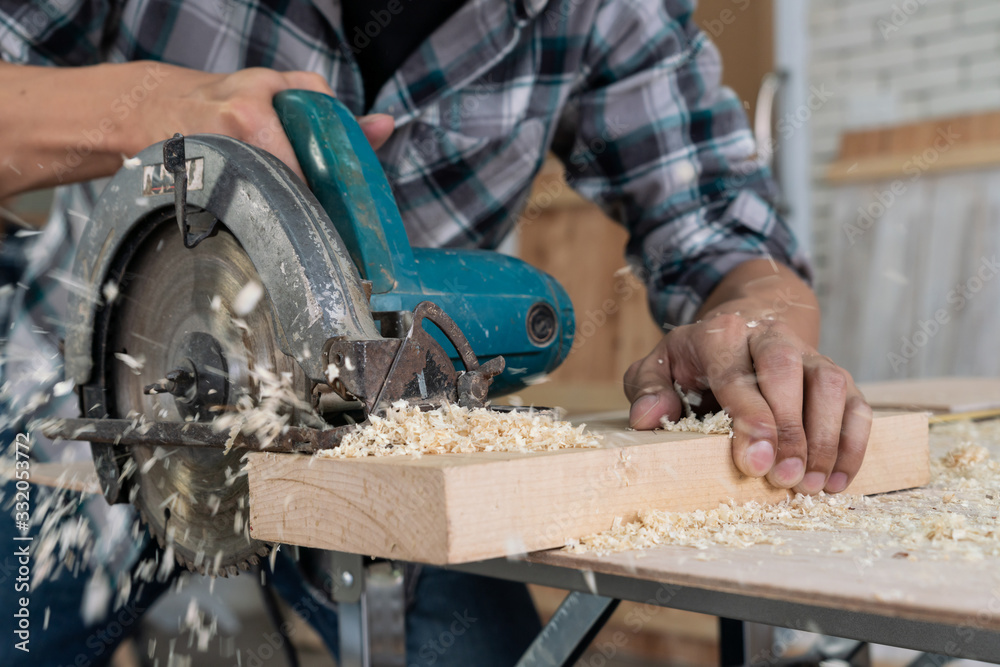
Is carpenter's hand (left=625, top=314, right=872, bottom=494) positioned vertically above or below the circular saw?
below

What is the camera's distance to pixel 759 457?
88cm

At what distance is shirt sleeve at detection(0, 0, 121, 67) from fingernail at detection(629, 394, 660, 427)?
103 centimetres

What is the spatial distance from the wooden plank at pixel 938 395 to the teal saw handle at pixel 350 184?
3.16ft

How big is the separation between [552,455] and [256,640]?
3.22 metres

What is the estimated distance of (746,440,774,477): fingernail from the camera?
87 centimetres

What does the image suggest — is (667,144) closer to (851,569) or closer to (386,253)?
(386,253)

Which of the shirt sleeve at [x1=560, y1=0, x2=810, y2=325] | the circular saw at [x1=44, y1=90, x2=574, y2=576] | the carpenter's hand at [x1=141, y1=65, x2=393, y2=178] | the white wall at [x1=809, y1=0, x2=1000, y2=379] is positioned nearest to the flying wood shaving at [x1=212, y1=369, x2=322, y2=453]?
the circular saw at [x1=44, y1=90, x2=574, y2=576]

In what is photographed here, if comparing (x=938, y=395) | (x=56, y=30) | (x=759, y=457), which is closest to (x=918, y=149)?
(x=938, y=395)

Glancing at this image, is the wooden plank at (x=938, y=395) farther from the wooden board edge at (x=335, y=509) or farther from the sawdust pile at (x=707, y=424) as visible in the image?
the wooden board edge at (x=335, y=509)

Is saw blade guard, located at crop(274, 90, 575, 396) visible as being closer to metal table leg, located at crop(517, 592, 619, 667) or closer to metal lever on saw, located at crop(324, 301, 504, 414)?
metal lever on saw, located at crop(324, 301, 504, 414)

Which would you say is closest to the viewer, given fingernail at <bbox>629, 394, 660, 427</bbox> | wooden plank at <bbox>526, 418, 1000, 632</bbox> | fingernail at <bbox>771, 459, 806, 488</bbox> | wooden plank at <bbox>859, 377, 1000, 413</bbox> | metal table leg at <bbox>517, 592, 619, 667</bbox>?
wooden plank at <bbox>526, 418, 1000, 632</bbox>

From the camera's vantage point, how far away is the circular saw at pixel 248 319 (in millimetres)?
832

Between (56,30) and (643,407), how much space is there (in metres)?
1.05

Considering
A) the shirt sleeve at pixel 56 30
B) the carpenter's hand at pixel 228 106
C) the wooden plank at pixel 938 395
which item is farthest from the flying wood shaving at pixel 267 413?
the wooden plank at pixel 938 395
